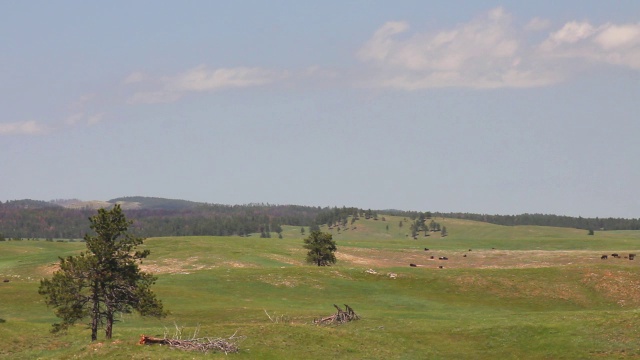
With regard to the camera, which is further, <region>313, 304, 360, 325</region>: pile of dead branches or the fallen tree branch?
<region>313, 304, 360, 325</region>: pile of dead branches

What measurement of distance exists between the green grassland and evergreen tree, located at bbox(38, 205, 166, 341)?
3.21 meters

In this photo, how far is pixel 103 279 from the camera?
4356 centimetres

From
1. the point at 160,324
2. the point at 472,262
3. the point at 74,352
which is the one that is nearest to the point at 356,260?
the point at 472,262

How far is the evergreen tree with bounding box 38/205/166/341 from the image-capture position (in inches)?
1683

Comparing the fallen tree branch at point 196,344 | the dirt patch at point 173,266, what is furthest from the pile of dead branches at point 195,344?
the dirt patch at point 173,266

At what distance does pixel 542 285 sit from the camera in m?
80.4

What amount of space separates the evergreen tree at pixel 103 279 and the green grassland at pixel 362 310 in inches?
126

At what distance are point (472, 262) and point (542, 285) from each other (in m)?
60.0

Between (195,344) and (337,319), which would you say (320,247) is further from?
(195,344)

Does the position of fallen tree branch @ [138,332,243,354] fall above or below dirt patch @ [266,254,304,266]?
below

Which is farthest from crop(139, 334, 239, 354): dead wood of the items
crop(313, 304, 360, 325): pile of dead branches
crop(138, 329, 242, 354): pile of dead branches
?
crop(313, 304, 360, 325): pile of dead branches

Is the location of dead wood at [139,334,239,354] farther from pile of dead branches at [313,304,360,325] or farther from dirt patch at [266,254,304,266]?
dirt patch at [266,254,304,266]

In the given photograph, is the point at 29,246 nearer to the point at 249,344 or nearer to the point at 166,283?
the point at 166,283

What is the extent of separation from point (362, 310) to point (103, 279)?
3045cm
